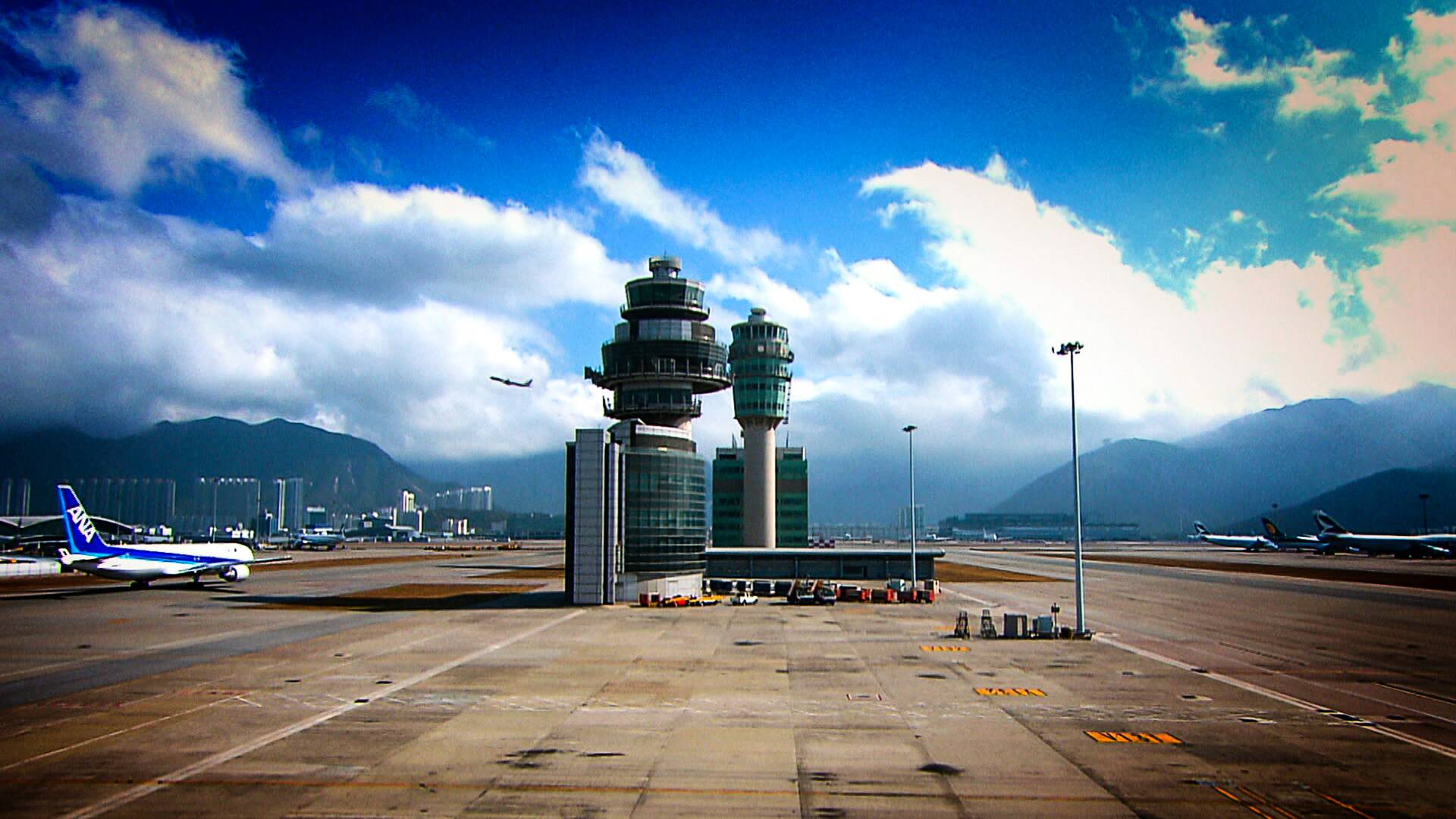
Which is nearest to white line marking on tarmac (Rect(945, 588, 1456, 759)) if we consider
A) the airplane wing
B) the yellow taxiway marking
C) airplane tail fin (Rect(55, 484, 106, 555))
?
the yellow taxiway marking

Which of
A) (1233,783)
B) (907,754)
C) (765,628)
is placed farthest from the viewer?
(765,628)

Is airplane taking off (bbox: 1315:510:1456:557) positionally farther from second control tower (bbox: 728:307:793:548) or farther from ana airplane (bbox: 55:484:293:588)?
ana airplane (bbox: 55:484:293:588)

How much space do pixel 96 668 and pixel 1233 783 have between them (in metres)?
46.9

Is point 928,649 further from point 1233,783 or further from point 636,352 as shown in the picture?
point 636,352

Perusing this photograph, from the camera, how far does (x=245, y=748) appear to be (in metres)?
A: 26.6

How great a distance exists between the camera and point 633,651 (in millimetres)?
46938

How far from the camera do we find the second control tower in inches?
5768

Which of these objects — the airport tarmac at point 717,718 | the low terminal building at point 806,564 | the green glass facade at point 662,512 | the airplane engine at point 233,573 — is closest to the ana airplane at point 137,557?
the airplane engine at point 233,573

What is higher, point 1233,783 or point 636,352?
point 636,352

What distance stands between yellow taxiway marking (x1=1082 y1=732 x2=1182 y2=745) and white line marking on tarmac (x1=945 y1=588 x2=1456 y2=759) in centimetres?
717

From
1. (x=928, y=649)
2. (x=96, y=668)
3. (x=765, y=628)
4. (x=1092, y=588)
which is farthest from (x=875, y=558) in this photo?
(x=96, y=668)

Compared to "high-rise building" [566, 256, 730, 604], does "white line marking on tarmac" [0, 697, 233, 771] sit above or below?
below

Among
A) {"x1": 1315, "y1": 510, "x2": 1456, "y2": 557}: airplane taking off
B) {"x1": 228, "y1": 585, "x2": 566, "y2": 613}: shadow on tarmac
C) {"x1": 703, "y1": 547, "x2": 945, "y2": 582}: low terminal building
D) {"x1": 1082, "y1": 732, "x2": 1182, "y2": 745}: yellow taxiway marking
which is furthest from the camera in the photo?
{"x1": 1315, "y1": 510, "x2": 1456, "y2": 557}: airplane taking off

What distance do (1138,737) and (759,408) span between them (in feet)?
405
